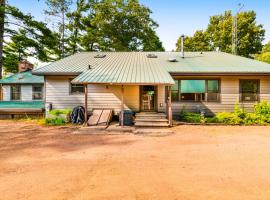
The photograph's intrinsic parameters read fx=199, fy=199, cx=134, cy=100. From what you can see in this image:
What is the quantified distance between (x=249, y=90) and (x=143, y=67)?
745cm

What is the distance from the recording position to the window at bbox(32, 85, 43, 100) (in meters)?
18.1

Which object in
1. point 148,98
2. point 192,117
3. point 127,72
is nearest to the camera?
point 192,117

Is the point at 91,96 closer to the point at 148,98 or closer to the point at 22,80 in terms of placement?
the point at 148,98

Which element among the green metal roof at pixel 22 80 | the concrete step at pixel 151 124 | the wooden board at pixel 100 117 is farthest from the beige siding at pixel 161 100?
the green metal roof at pixel 22 80

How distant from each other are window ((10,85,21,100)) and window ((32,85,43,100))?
142cm

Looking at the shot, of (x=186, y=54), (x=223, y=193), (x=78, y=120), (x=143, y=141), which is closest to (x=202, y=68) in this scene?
(x=186, y=54)

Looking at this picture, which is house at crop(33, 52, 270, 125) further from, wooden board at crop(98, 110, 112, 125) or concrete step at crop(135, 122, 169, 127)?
concrete step at crop(135, 122, 169, 127)

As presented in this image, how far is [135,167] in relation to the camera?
5254 millimetres

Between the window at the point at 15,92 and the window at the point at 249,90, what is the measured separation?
18.6 metres

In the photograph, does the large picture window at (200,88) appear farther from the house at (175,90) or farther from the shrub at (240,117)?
the shrub at (240,117)

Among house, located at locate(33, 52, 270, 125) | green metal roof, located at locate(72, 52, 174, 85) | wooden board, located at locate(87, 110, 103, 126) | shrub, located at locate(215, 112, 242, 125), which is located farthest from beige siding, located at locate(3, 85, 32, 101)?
shrub, located at locate(215, 112, 242, 125)

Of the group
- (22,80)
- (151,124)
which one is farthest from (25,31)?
(151,124)

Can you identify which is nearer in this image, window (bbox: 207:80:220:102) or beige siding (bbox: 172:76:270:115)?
beige siding (bbox: 172:76:270:115)

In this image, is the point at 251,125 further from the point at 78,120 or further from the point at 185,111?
the point at 78,120
